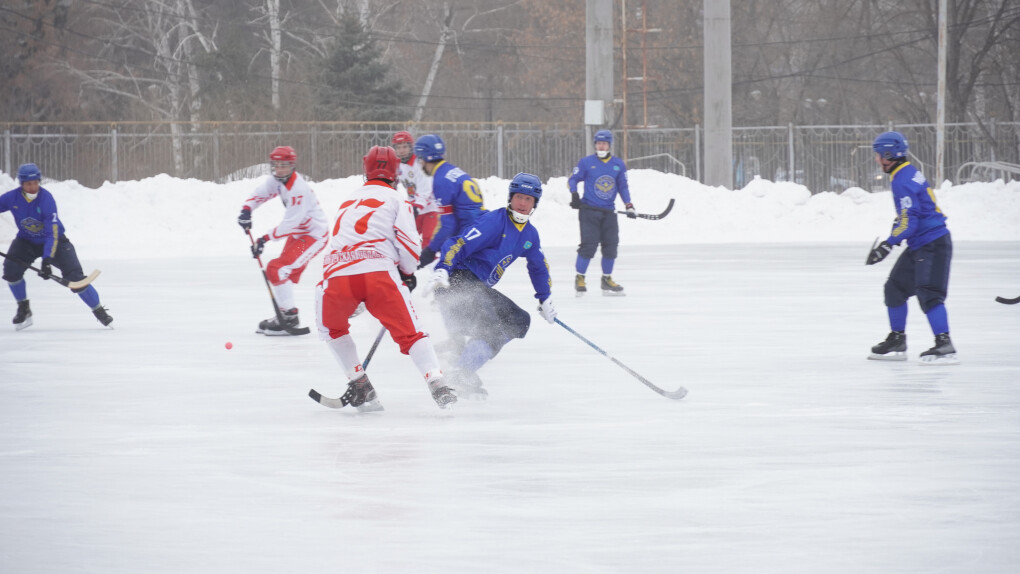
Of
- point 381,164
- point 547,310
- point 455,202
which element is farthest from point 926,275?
point 381,164

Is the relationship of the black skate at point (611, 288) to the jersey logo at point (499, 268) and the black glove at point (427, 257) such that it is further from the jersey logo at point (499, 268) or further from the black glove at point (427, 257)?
the jersey logo at point (499, 268)

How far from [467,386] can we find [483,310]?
1.31ft

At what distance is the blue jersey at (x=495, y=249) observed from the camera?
6.55 meters

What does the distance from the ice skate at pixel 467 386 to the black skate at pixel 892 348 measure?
2.66m

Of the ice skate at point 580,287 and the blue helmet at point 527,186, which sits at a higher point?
the blue helmet at point 527,186

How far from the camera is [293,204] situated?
9.55 meters

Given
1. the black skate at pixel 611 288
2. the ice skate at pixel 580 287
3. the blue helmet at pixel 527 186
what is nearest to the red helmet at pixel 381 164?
the blue helmet at pixel 527 186

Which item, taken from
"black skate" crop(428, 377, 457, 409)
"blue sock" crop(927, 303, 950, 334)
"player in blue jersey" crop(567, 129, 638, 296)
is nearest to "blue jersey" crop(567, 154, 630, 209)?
"player in blue jersey" crop(567, 129, 638, 296)

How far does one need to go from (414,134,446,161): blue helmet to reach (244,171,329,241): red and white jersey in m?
1.00

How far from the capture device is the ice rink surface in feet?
12.7

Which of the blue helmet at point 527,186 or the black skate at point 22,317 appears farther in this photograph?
the black skate at point 22,317

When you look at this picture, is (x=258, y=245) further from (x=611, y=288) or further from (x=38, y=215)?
(x=611, y=288)

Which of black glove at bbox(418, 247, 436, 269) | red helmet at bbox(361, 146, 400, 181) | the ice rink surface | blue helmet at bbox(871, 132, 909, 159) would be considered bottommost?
the ice rink surface

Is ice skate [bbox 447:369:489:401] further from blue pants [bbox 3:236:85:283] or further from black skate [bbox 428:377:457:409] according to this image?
blue pants [bbox 3:236:85:283]
